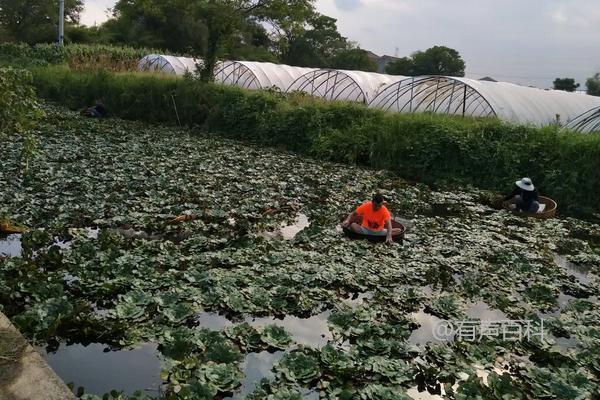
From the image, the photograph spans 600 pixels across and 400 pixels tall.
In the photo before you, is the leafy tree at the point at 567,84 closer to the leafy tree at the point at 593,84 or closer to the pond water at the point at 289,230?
the leafy tree at the point at 593,84

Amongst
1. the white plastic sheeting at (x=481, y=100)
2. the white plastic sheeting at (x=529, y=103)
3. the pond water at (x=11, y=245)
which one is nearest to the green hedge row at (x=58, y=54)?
the white plastic sheeting at (x=481, y=100)

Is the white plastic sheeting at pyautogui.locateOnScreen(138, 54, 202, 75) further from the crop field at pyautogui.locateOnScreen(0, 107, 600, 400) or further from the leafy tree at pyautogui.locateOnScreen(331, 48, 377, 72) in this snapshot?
the leafy tree at pyautogui.locateOnScreen(331, 48, 377, 72)

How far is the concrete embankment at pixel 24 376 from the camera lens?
341 centimetres

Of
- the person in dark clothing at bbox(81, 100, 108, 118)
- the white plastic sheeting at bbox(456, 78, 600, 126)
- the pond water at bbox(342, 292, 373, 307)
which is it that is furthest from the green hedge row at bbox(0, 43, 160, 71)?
the pond water at bbox(342, 292, 373, 307)

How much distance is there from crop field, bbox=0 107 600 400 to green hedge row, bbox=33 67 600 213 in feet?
8.26

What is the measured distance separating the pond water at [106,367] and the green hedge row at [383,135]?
10834 mm

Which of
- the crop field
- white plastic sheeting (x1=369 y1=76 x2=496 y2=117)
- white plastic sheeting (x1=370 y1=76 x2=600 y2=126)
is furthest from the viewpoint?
white plastic sheeting (x1=369 y1=76 x2=496 y2=117)

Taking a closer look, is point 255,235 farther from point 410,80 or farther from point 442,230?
point 410,80

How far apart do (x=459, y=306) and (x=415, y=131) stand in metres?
9.53

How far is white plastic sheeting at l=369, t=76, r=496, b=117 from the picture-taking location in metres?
19.4

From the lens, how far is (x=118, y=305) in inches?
209

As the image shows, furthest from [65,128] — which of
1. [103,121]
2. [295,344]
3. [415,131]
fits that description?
[295,344]

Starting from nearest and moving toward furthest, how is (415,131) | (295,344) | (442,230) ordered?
(295,344), (442,230), (415,131)

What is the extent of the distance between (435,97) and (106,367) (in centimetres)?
1772
